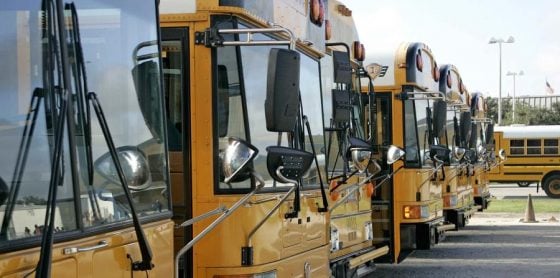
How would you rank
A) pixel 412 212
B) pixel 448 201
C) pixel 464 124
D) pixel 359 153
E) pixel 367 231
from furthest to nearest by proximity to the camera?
pixel 448 201 < pixel 464 124 < pixel 412 212 < pixel 367 231 < pixel 359 153

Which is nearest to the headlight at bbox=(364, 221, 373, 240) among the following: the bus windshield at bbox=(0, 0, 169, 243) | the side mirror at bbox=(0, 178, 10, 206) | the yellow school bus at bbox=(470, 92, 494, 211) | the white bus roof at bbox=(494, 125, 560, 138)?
the bus windshield at bbox=(0, 0, 169, 243)

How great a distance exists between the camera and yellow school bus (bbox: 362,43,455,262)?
34.1ft

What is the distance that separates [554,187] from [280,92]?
1104 inches

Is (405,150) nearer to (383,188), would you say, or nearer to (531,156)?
(383,188)

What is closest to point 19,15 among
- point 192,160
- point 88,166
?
point 88,166

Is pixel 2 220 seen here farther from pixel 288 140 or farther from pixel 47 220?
pixel 288 140

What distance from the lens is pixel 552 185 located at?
30.0 meters

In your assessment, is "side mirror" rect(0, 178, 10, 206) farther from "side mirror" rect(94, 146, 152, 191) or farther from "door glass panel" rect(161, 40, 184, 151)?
"door glass panel" rect(161, 40, 184, 151)

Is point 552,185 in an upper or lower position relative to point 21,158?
lower

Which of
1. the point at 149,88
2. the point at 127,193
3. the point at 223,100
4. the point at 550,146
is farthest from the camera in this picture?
the point at 550,146

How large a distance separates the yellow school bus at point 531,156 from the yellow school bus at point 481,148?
36.8 ft

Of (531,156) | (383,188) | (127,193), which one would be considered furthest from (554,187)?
(127,193)

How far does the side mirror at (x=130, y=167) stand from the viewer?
3072 millimetres

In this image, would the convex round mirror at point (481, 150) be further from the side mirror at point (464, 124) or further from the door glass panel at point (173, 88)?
the door glass panel at point (173, 88)
